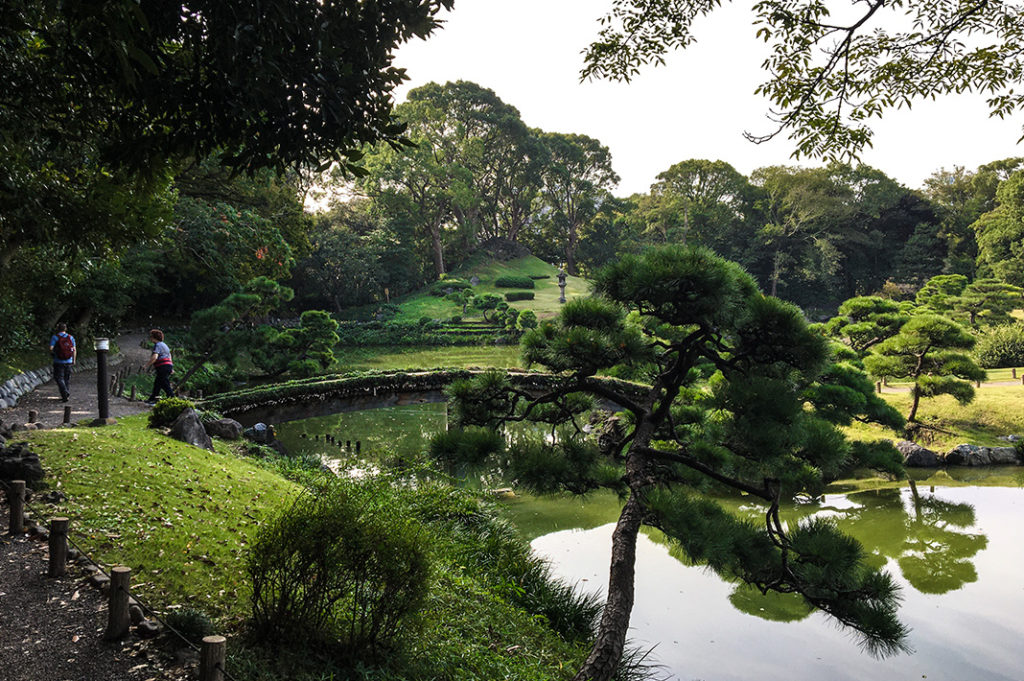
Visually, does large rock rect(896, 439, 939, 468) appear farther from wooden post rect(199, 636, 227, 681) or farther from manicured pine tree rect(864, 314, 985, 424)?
wooden post rect(199, 636, 227, 681)

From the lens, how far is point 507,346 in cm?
2370

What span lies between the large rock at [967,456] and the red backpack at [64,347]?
51.7 feet

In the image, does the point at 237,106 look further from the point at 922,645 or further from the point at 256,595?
the point at 922,645

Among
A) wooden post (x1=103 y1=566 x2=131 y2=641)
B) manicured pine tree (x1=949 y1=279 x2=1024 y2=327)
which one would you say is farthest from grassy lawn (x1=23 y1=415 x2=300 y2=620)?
manicured pine tree (x1=949 y1=279 x2=1024 y2=327)

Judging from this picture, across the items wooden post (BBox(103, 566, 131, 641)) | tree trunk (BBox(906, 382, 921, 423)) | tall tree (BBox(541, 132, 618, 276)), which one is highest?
tall tree (BBox(541, 132, 618, 276))

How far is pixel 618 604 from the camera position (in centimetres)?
361

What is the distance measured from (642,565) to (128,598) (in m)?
5.26

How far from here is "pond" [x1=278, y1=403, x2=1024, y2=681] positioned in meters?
5.02

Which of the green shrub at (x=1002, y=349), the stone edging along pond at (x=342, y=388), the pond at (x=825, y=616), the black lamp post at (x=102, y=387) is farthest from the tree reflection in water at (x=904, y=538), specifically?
the green shrub at (x=1002, y=349)

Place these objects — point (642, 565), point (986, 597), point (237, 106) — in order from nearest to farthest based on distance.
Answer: point (237, 106) < point (986, 597) < point (642, 565)

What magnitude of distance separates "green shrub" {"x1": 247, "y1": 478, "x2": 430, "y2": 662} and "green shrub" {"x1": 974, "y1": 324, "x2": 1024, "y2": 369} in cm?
2043

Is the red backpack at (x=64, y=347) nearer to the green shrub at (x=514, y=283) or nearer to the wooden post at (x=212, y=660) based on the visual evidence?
the wooden post at (x=212, y=660)

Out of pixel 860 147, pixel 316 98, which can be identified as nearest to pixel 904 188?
pixel 860 147

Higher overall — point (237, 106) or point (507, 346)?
point (237, 106)
